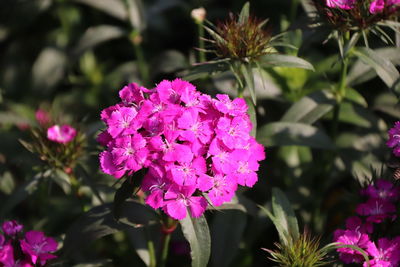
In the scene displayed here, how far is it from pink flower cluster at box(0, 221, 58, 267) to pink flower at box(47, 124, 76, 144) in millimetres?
462

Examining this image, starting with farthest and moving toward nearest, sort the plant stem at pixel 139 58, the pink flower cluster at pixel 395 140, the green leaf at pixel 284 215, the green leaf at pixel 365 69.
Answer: the plant stem at pixel 139 58, the green leaf at pixel 365 69, the green leaf at pixel 284 215, the pink flower cluster at pixel 395 140

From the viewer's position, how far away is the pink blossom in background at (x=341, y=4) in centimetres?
240

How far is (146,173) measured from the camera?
2109mm

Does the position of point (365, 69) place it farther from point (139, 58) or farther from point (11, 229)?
point (11, 229)

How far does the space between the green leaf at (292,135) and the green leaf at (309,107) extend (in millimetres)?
82

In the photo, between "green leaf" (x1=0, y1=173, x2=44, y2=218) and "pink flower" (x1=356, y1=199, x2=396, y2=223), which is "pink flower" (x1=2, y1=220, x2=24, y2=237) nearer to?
"green leaf" (x1=0, y1=173, x2=44, y2=218)

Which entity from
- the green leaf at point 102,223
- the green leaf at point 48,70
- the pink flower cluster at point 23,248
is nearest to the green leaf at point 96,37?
the green leaf at point 48,70

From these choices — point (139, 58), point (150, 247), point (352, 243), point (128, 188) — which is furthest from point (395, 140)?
point (139, 58)

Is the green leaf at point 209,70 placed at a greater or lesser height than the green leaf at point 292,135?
greater

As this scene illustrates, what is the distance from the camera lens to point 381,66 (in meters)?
2.65

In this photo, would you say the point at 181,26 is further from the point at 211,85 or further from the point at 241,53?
the point at 241,53

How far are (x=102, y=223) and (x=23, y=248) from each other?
37 cm

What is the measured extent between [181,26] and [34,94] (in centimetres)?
132

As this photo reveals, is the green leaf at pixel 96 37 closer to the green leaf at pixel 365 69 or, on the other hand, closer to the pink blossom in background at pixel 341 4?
the green leaf at pixel 365 69
